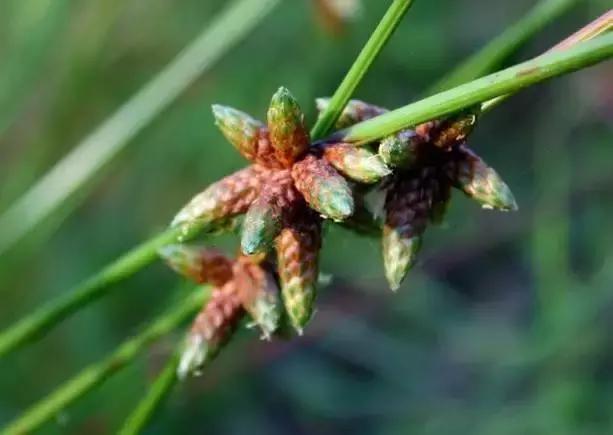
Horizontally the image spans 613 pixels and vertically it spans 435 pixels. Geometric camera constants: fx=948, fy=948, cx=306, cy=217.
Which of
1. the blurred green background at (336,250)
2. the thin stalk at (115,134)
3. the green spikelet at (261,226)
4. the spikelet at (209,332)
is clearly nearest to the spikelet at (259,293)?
the spikelet at (209,332)

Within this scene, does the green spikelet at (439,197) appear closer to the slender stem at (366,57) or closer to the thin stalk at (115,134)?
the slender stem at (366,57)

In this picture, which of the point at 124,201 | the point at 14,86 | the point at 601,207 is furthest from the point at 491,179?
the point at 601,207

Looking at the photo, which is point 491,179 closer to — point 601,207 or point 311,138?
point 311,138

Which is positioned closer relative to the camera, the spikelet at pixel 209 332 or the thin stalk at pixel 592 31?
the thin stalk at pixel 592 31

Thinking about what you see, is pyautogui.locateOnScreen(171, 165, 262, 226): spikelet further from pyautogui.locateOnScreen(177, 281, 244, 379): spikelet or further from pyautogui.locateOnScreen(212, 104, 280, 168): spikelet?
pyautogui.locateOnScreen(177, 281, 244, 379): spikelet

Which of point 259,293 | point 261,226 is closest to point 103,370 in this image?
point 259,293

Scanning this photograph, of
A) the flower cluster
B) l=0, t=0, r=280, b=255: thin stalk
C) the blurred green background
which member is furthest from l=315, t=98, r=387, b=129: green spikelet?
the blurred green background
